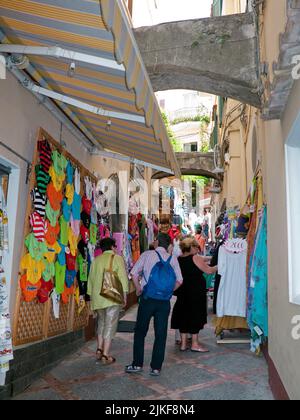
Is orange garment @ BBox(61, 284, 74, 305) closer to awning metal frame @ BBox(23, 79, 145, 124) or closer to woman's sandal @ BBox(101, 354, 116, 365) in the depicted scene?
woman's sandal @ BBox(101, 354, 116, 365)

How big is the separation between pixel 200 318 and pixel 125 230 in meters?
3.71

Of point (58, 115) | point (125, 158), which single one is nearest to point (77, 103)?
point (58, 115)

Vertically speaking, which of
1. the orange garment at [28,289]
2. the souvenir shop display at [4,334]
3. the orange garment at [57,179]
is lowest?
the souvenir shop display at [4,334]

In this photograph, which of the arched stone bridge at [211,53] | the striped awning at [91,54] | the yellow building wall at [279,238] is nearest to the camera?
the striped awning at [91,54]

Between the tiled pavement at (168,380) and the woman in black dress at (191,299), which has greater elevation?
the woman in black dress at (191,299)

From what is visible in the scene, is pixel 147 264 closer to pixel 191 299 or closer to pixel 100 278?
pixel 100 278

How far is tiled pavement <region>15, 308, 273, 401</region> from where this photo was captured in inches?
170

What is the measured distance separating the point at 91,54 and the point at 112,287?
3.11 m

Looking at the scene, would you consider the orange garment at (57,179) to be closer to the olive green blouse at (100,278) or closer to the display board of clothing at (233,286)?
the olive green blouse at (100,278)

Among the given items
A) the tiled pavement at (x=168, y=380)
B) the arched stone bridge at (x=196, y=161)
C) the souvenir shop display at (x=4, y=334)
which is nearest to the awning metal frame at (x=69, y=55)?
the souvenir shop display at (x=4, y=334)

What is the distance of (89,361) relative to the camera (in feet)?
18.9

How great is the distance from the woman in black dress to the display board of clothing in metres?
0.23

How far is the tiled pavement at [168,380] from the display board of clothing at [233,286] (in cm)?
62

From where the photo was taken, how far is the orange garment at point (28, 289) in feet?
15.3
